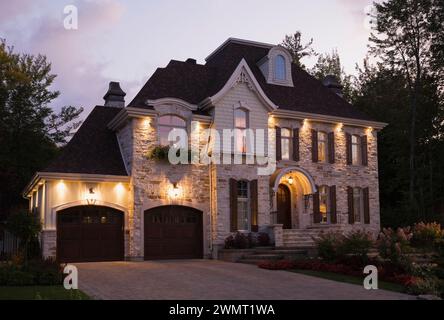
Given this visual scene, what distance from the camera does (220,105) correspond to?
23.5m

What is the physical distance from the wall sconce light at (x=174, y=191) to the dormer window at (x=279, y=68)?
8.52 meters

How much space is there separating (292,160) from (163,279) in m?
11.8

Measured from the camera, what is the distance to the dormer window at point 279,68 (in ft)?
90.4

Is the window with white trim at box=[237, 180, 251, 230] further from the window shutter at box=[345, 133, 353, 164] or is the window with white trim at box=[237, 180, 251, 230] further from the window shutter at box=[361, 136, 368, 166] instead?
the window shutter at box=[361, 136, 368, 166]

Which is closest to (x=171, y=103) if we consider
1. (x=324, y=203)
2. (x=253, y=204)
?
(x=253, y=204)

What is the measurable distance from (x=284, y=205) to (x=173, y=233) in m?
6.12

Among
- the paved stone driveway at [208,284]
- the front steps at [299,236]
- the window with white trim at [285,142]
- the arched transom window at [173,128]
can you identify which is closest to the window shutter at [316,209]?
the front steps at [299,236]

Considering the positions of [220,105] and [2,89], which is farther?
[2,89]

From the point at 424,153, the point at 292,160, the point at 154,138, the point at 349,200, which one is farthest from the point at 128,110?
the point at 424,153

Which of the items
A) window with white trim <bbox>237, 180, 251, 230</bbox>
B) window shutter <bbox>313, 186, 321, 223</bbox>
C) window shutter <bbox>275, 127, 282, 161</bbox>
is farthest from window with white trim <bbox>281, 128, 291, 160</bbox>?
window with white trim <bbox>237, 180, 251, 230</bbox>

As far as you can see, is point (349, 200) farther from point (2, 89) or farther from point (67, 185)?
point (2, 89)

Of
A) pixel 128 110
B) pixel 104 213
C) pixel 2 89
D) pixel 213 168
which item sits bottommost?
pixel 104 213

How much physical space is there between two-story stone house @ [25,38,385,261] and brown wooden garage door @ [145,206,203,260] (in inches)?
1.7
